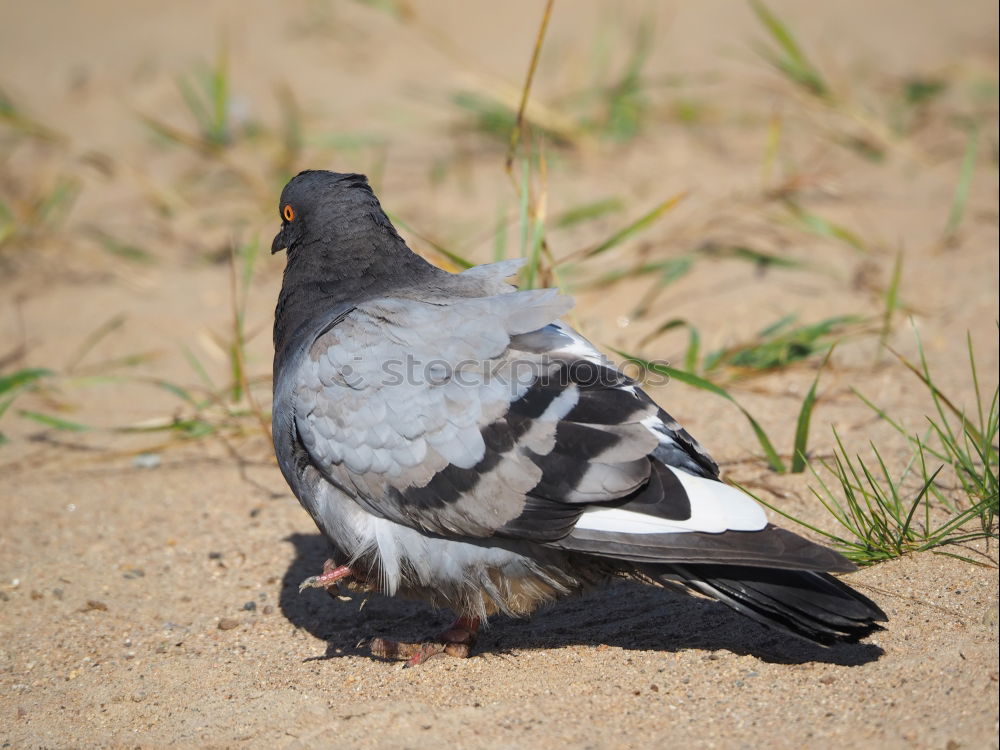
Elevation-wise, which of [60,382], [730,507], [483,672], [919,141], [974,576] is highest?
[919,141]

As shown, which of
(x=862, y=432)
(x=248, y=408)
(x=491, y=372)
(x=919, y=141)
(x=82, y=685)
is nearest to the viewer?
(x=491, y=372)

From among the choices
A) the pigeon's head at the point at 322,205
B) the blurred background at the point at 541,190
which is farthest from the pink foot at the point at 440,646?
the pigeon's head at the point at 322,205

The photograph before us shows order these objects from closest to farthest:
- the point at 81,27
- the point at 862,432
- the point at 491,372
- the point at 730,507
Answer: the point at 730,507 → the point at 491,372 → the point at 862,432 → the point at 81,27

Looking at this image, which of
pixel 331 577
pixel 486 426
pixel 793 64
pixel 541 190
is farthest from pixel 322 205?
pixel 793 64

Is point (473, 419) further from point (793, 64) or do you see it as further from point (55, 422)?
point (793, 64)

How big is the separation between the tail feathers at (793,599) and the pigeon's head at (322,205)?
1.76 metres

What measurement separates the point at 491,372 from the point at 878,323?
9.65ft

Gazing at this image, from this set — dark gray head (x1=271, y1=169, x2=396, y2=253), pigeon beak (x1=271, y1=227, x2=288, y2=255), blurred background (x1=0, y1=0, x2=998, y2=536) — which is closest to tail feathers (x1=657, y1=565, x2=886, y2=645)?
blurred background (x1=0, y1=0, x2=998, y2=536)

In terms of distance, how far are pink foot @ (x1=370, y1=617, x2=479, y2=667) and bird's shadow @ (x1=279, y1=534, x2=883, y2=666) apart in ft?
0.31

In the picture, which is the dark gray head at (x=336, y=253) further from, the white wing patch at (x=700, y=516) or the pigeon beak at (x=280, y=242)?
the white wing patch at (x=700, y=516)

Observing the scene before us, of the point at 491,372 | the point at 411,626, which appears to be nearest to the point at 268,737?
the point at 411,626

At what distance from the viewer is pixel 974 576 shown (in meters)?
3.18

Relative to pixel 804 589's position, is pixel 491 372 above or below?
above

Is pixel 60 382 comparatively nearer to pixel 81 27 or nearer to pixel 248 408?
pixel 248 408
